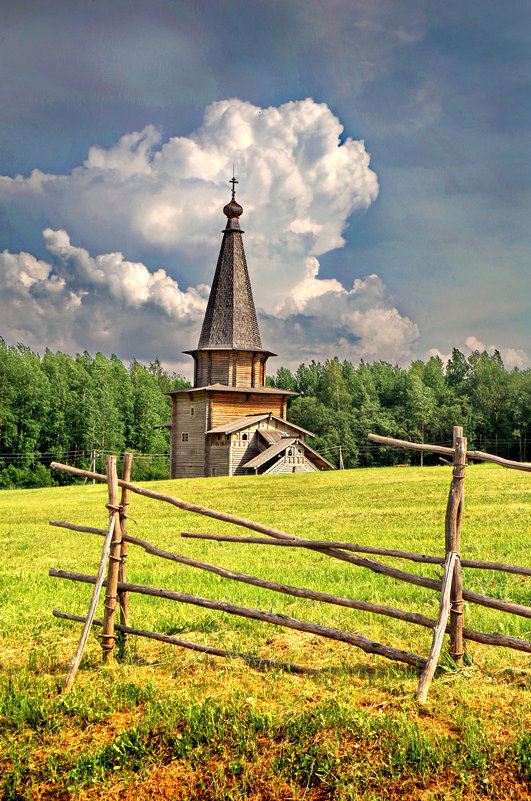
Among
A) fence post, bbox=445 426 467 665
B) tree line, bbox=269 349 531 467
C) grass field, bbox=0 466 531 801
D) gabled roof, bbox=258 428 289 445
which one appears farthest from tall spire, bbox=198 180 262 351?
fence post, bbox=445 426 467 665

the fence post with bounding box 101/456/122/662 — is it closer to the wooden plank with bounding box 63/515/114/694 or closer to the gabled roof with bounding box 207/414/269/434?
the wooden plank with bounding box 63/515/114/694

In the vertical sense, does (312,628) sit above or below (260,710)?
above

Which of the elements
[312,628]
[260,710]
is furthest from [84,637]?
[312,628]

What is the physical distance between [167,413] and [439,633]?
8621cm

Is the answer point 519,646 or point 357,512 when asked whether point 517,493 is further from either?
point 519,646

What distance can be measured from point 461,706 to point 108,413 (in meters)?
72.4

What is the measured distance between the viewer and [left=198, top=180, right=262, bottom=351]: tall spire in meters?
47.8

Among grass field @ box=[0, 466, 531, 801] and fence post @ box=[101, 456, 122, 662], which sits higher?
fence post @ box=[101, 456, 122, 662]

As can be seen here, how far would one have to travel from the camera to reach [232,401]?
1863 inches

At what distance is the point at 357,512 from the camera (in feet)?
63.0

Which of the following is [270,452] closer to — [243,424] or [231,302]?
[243,424]

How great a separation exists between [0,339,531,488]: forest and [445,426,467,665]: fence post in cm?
6267

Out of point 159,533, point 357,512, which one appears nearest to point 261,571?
point 159,533

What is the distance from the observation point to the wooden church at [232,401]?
45094 mm
